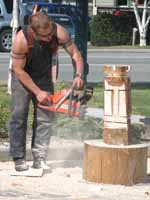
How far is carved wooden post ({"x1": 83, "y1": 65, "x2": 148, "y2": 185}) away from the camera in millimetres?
7531

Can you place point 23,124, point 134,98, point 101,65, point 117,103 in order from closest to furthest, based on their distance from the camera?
point 117,103 → point 23,124 → point 134,98 → point 101,65

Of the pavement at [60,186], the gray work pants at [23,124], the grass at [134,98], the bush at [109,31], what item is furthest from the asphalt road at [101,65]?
the gray work pants at [23,124]

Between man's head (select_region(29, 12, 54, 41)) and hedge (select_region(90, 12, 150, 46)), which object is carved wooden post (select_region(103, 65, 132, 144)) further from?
hedge (select_region(90, 12, 150, 46))

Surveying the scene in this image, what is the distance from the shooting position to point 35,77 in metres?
7.88

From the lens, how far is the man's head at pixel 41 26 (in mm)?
7523

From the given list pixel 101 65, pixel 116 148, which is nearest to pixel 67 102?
pixel 116 148

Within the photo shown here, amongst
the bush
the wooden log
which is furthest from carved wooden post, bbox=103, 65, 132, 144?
the bush

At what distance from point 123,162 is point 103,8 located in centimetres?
3788

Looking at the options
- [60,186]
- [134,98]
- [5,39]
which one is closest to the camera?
[60,186]

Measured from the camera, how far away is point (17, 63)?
7645 millimetres

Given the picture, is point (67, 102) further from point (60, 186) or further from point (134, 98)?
point (134, 98)

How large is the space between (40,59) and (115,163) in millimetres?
→ 1228

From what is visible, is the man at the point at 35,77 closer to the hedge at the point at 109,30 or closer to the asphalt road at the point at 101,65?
the asphalt road at the point at 101,65

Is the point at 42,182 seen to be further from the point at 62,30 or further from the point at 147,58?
the point at 147,58
